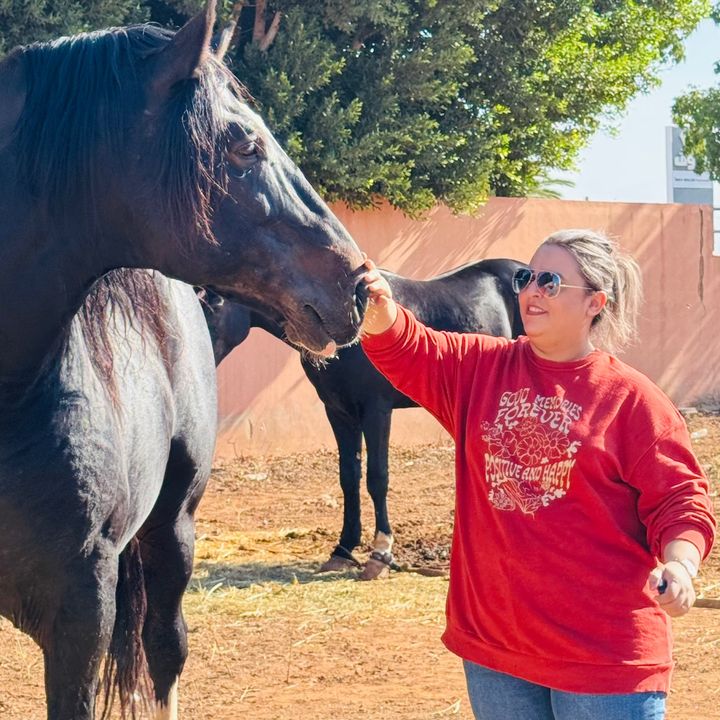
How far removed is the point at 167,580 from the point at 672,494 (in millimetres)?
2059

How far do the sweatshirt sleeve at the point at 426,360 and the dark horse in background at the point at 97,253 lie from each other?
0.87 feet

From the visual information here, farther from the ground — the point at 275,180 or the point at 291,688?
the point at 275,180

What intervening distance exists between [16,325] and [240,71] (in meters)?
8.50

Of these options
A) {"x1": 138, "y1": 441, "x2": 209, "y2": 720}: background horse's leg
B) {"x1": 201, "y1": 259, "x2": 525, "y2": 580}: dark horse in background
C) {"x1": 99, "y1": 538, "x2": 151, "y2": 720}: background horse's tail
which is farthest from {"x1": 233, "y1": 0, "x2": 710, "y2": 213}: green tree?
{"x1": 99, "y1": 538, "x2": 151, "y2": 720}: background horse's tail

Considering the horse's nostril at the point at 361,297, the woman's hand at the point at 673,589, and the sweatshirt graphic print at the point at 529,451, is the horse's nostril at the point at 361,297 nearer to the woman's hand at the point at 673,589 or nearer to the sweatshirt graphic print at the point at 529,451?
the sweatshirt graphic print at the point at 529,451

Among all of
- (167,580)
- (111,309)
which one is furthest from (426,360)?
(167,580)

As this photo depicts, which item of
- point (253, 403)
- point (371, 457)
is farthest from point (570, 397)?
point (253, 403)

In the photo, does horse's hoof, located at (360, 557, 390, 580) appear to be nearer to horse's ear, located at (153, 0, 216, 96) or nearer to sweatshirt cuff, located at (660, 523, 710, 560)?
sweatshirt cuff, located at (660, 523, 710, 560)

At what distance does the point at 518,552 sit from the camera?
7.86ft

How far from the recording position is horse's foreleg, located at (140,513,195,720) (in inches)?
150

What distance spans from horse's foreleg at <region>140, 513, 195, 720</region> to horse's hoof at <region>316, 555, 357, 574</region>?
286 centimetres

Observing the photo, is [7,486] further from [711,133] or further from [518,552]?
[711,133]

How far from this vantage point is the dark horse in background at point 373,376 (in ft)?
22.4

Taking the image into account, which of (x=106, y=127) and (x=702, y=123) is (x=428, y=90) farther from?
(x=106, y=127)
